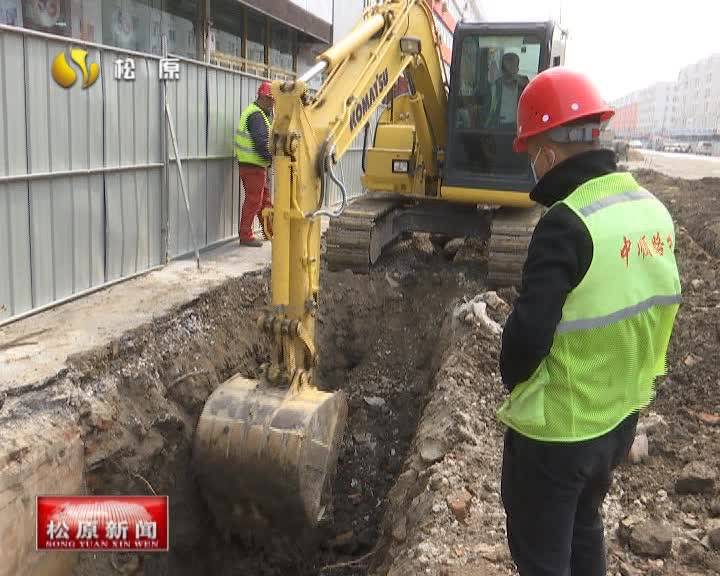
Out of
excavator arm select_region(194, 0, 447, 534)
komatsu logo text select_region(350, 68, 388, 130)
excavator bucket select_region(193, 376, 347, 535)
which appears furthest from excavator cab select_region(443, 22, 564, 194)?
excavator bucket select_region(193, 376, 347, 535)

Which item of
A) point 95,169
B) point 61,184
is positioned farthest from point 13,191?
point 95,169

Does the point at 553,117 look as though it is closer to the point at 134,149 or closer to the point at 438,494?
the point at 438,494

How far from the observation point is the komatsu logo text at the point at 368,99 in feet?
17.3

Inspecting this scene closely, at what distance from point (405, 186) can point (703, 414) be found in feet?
15.4

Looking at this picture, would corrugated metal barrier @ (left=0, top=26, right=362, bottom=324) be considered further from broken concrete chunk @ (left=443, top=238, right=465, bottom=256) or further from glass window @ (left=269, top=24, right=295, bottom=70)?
glass window @ (left=269, top=24, right=295, bottom=70)

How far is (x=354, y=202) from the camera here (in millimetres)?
8609

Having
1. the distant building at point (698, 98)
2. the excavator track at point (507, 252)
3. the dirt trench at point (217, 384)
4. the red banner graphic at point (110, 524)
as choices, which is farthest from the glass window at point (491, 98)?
the distant building at point (698, 98)

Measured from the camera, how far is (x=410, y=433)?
5.98 meters

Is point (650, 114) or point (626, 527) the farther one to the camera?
point (650, 114)

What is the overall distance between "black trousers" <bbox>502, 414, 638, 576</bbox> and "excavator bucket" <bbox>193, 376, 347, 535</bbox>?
1.83 metres

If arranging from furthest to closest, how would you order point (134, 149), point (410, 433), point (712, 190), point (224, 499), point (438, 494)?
point (712, 190) → point (134, 149) → point (410, 433) → point (224, 499) → point (438, 494)

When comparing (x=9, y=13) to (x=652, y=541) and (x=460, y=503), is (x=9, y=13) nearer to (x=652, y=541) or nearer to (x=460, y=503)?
(x=460, y=503)

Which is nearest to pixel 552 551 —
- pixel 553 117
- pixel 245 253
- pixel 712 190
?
pixel 553 117

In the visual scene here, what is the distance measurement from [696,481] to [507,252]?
396 centimetres
